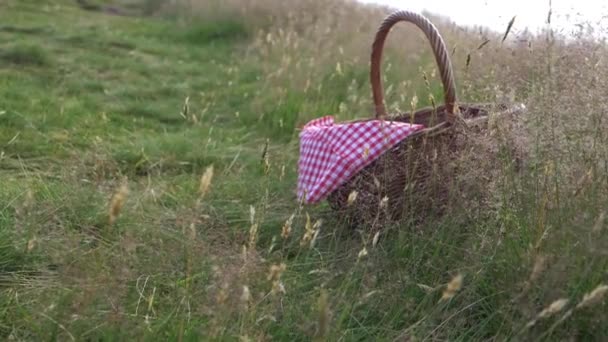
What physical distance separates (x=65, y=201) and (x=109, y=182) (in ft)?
0.92

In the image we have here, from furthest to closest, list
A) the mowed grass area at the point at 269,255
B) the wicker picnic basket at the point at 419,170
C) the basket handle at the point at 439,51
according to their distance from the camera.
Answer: the basket handle at the point at 439,51 → the wicker picnic basket at the point at 419,170 → the mowed grass area at the point at 269,255

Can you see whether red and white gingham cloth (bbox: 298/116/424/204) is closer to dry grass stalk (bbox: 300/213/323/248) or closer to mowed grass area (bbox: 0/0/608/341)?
mowed grass area (bbox: 0/0/608/341)

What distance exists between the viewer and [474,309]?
1575mm

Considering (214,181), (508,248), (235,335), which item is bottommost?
(214,181)

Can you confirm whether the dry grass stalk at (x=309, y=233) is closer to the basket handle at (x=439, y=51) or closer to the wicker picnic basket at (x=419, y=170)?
the wicker picnic basket at (x=419, y=170)

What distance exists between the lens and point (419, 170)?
79.7 inches

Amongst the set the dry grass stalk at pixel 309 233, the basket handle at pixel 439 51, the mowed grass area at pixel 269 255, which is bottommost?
the mowed grass area at pixel 269 255

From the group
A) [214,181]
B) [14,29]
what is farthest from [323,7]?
[214,181]

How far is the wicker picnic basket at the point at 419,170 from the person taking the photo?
1904 millimetres

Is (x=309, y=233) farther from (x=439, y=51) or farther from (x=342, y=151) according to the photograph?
(x=439, y=51)

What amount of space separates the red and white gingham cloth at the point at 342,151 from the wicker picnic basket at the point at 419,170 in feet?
0.09

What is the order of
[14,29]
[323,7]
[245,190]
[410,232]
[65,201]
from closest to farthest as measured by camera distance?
[410,232]
[65,201]
[245,190]
[14,29]
[323,7]

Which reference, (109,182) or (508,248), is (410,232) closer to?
(508,248)

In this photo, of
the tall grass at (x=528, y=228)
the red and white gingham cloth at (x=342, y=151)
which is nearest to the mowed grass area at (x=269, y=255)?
the tall grass at (x=528, y=228)
